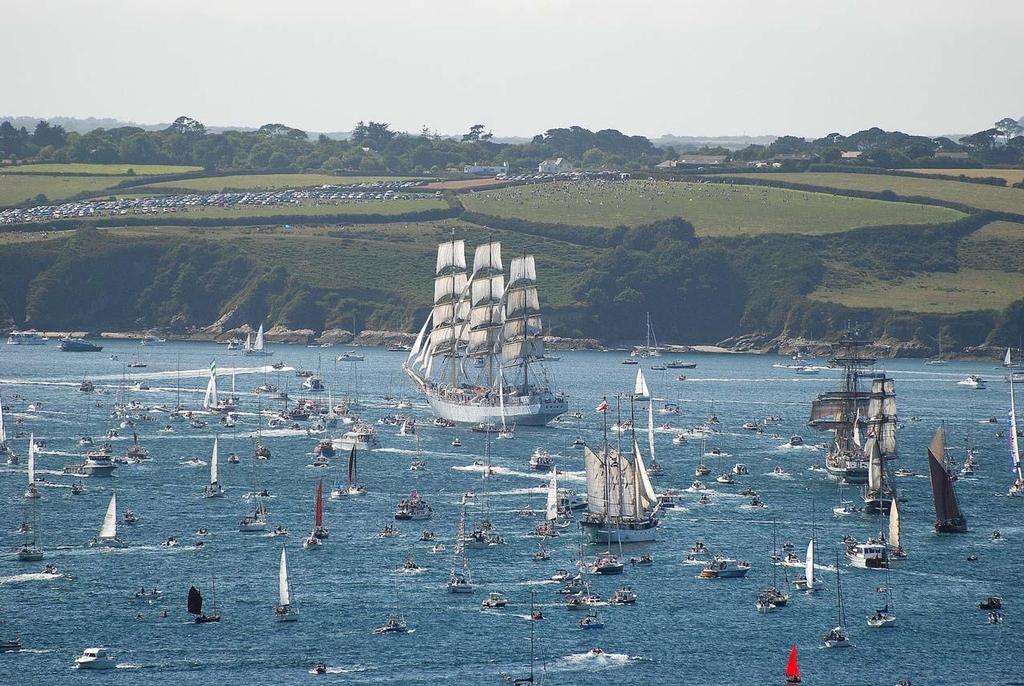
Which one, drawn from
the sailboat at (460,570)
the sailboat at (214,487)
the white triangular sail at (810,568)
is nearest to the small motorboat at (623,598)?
the sailboat at (460,570)

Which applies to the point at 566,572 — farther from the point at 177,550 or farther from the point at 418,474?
the point at 418,474

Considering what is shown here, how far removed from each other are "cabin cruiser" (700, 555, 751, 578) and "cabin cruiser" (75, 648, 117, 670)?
4260cm

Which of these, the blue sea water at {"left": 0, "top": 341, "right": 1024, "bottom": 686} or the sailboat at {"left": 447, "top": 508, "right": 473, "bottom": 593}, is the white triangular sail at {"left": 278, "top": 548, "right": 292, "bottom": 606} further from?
the sailboat at {"left": 447, "top": 508, "right": 473, "bottom": 593}

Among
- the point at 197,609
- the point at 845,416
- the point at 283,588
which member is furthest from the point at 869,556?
the point at 197,609

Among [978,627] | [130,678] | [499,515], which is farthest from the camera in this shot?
[499,515]

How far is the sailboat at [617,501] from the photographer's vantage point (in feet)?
412

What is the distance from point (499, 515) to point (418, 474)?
25.7 metres

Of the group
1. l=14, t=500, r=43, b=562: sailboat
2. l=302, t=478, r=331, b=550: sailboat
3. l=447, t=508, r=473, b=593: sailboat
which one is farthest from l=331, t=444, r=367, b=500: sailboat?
l=14, t=500, r=43, b=562: sailboat

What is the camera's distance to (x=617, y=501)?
12738 cm

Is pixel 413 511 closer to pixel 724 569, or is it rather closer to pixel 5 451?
pixel 724 569

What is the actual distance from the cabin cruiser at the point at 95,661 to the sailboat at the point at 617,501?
1697 inches

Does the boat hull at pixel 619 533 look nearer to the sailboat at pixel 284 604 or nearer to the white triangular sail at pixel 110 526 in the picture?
the sailboat at pixel 284 604

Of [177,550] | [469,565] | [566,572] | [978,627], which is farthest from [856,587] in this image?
[177,550]

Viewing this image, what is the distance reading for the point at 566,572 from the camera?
115m
